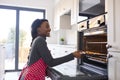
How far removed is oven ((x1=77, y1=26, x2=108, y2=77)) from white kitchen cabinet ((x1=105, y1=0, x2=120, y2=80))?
0.11m

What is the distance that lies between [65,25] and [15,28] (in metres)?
1.97

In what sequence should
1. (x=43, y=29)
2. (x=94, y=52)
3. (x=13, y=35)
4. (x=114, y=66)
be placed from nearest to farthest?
(x=114, y=66) < (x=43, y=29) < (x=94, y=52) < (x=13, y=35)

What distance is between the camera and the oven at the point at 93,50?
1.46 meters

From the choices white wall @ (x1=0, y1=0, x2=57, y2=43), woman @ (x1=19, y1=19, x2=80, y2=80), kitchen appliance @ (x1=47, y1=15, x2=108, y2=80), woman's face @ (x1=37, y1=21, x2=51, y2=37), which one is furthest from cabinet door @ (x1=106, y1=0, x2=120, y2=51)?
white wall @ (x1=0, y1=0, x2=57, y2=43)

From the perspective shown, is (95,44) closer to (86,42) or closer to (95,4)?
(86,42)

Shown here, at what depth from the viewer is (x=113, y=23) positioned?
125cm

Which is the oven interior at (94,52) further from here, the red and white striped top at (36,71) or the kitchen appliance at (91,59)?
the red and white striped top at (36,71)

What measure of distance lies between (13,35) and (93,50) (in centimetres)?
410

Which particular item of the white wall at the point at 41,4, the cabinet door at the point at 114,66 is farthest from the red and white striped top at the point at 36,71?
the white wall at the point at 41,4

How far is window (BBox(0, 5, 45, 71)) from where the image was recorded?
17.3 ft

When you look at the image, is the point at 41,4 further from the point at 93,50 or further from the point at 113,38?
the point at 113,38

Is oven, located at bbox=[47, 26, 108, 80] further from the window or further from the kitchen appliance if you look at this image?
the window

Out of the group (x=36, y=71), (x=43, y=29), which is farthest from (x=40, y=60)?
(x=43, y=29)

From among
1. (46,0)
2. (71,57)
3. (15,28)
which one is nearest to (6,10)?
(15,28)
